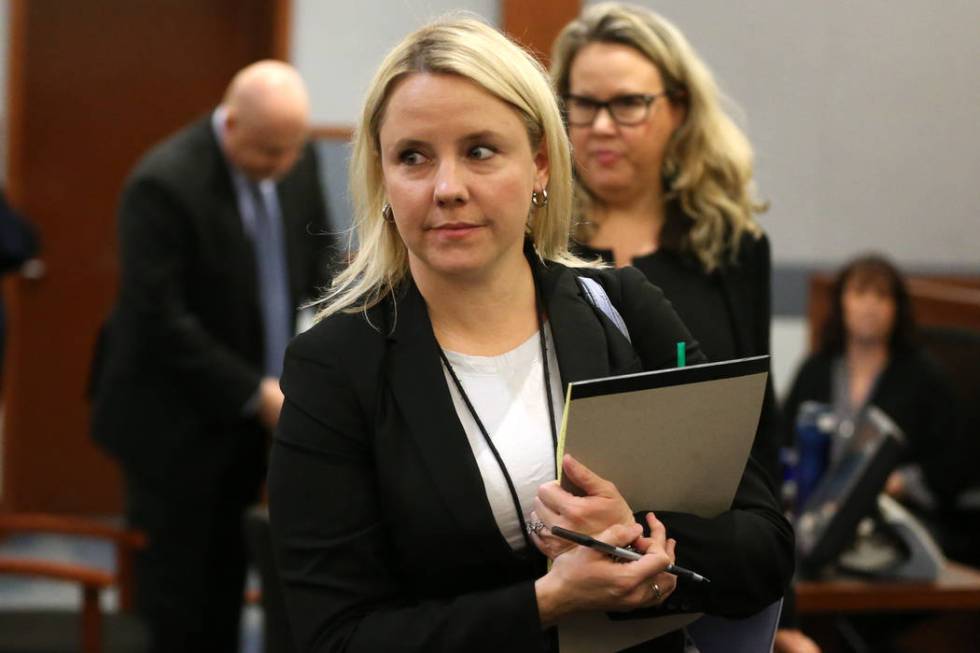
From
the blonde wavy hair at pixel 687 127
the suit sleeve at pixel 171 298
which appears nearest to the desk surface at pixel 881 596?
the blonde wavy hair at pixel 687 127

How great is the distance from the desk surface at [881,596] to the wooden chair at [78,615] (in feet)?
4.76

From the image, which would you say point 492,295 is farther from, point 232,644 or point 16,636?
point 232,644

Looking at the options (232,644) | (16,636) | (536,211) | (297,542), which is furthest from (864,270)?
(297,542)

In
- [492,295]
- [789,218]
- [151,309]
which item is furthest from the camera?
[789,218]

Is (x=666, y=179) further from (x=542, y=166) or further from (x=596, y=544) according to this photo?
(x=596, y=544)

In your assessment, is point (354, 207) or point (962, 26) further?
point (962, 26)

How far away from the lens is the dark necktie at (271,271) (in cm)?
381

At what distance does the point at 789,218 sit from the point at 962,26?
104 centimetres

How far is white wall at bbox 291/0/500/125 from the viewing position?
5.05 meters

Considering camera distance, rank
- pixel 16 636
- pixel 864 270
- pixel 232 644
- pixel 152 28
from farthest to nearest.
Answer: pixel 152 28 → pixel 864 270 → pixel 232 644 → pixel 16 636

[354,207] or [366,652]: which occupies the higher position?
[354,207]

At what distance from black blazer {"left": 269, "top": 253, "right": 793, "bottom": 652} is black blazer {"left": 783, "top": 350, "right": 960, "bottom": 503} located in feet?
10.1

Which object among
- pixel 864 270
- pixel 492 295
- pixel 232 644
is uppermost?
pixel 492 295

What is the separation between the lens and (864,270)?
15.8ft
